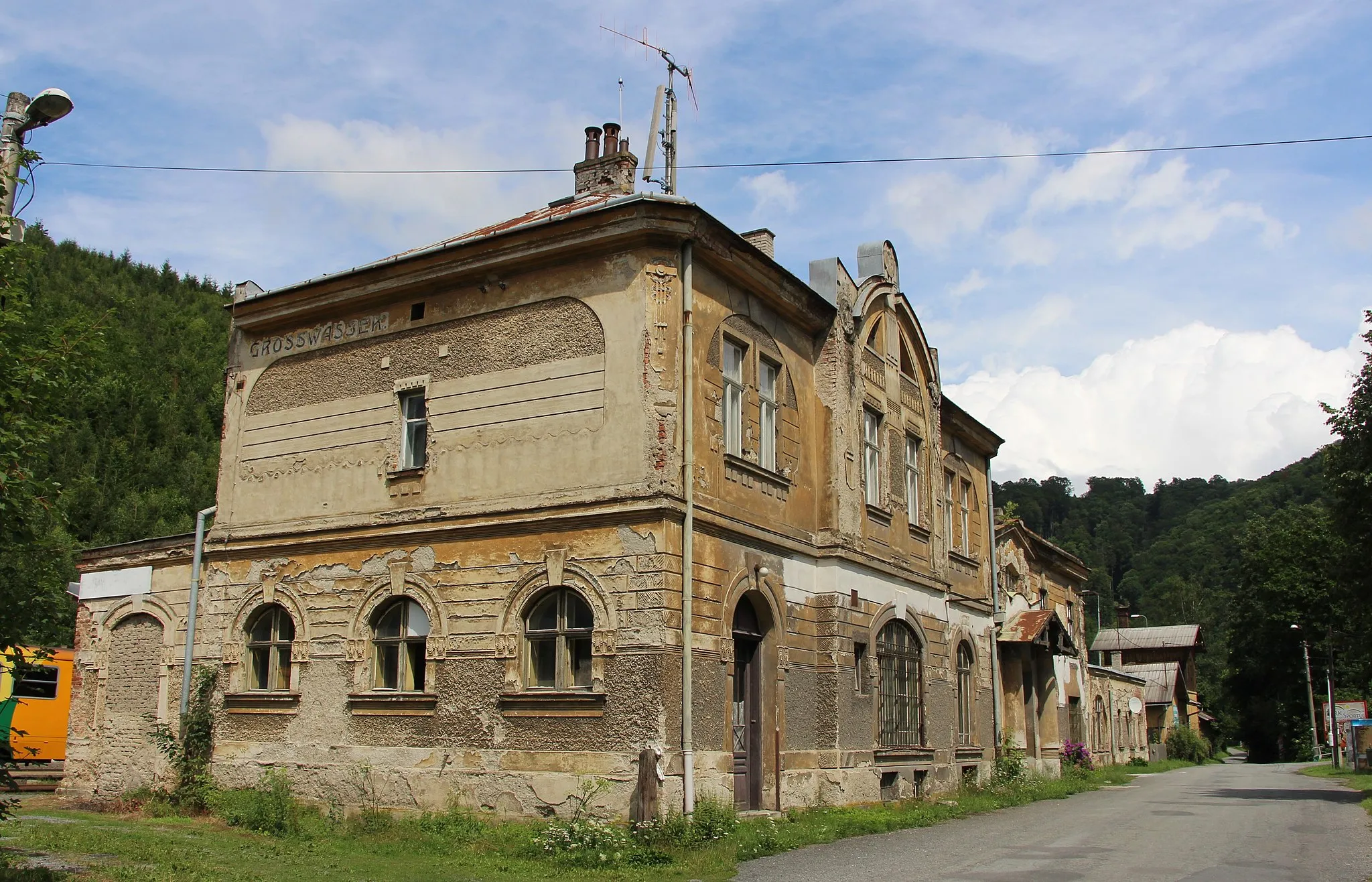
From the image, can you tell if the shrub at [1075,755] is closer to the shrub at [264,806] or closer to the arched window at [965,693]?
the arched window at [965,693]

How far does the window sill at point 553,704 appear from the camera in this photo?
43.7 feet

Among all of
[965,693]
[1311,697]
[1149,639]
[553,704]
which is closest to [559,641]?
[553,704]

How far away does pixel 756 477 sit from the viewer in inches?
619

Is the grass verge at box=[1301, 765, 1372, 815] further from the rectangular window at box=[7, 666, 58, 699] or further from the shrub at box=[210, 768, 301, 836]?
the rectangular window at box=[7, 666, 58, 699]

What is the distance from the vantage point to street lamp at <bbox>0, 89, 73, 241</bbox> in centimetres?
785

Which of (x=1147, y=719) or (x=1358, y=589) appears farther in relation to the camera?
(x=1147, y=719)

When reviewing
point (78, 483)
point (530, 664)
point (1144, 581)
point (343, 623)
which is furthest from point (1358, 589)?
point (1144, 581)

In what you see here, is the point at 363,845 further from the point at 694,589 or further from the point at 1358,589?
the point at 1358,589

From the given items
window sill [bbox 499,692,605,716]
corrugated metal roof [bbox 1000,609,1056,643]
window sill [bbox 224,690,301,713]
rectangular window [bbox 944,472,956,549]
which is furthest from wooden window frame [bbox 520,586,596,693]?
corrugated metal roof [bbox 1000,609,1056,643]

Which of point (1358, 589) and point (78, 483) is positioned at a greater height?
point (78, 483)

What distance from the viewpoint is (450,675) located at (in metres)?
14.5

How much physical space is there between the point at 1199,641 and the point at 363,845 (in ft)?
236

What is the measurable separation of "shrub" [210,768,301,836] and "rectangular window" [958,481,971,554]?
47.3ft

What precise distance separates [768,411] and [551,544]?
4.06 meters
